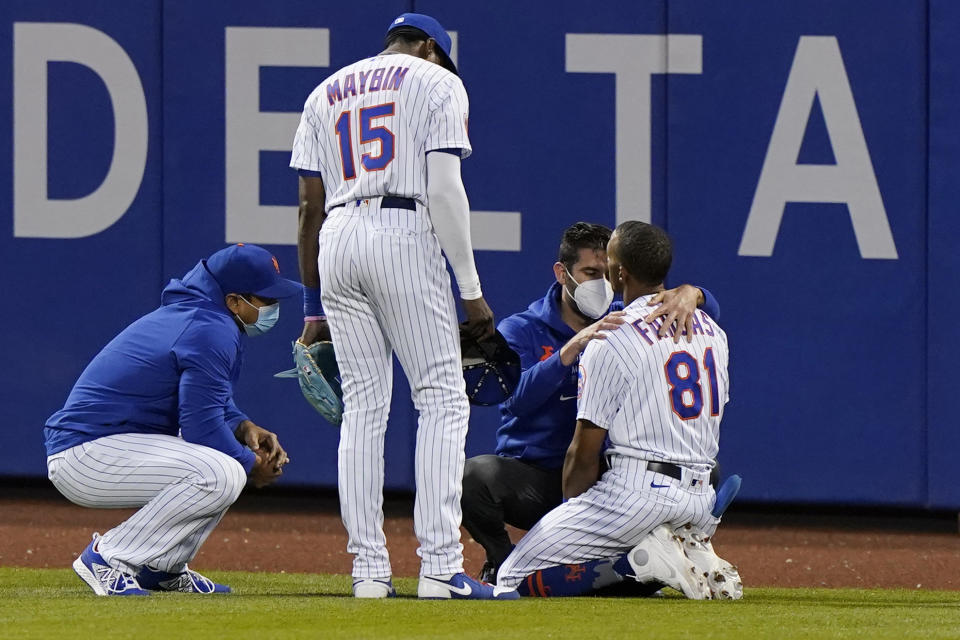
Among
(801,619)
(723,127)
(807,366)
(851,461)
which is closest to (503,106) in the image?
(723,127)

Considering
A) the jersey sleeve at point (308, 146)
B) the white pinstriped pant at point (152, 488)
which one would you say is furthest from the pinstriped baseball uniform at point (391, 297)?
the white pinstriped pant at point (152, 488)

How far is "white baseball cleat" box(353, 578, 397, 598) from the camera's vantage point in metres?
4.26

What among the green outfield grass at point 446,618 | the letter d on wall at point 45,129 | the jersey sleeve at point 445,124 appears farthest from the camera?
the letter d on wall at point 45,129

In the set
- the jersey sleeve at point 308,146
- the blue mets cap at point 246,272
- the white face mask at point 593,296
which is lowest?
the white face mask at point 593,296

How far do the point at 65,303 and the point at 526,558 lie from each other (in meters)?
3.72

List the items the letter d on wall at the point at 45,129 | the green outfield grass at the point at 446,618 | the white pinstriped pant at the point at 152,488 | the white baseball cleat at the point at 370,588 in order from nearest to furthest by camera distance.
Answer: the green outfield grass at the point at 446,618 < the white baseball cleat at the point at 370,588 < the white pinstriped pant at the point at 152,488 < the letter d on wall at the point at 45,129

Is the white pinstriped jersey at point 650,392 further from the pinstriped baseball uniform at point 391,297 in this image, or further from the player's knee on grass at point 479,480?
the player's knee on grass at point 479,480

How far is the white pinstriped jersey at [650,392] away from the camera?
4367 millimetres

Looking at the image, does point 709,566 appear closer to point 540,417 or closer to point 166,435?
point 540,417

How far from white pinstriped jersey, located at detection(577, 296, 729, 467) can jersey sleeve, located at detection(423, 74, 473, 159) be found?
74 cm

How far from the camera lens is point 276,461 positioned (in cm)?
483

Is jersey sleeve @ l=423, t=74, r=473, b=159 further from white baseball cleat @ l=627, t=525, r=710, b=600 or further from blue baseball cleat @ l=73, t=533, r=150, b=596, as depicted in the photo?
blue baseball cleat @ l=73, t=533, r=150, b=596

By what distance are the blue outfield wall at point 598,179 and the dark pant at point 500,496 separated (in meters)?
2.23

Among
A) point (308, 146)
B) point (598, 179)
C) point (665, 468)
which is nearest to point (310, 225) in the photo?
point (308, 146)
